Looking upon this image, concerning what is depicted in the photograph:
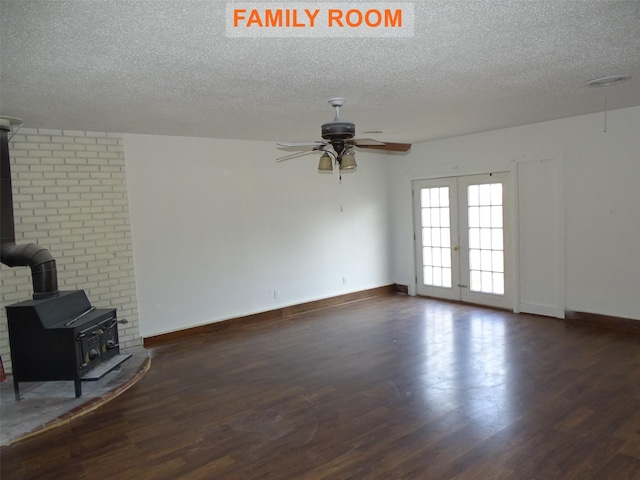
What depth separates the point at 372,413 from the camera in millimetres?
3367

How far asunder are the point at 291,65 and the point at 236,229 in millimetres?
3387

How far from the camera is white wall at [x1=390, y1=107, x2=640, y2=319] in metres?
4.98

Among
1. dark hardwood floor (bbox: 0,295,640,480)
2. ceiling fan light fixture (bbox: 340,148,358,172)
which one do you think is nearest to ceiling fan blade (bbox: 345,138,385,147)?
ceiling fan light fixture (bbox: 340,148,358,172)

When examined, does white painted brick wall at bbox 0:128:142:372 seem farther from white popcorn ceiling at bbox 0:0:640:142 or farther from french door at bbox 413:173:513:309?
french door at bbox 413:173:513:309

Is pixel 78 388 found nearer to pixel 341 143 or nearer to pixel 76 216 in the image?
pixel 76 216

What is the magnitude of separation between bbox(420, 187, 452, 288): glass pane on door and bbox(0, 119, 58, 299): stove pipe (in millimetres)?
5532

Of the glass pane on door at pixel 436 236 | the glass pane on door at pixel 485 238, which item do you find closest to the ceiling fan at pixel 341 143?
the glass pane on door at pixel 485 238

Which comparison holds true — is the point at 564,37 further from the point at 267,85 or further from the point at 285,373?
the point at 285,373

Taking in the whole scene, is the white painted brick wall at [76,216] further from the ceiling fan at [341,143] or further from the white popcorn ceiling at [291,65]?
the ceiling fan at [341,143]

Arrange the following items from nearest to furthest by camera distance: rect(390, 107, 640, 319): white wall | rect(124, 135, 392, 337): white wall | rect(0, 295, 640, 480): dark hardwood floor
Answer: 1. rect(0, 295, 640, 480): dark hardwood floor
2. rect(390, 107, 640, 319): white wall
3. rect(124, 135, 392, 337): white wall

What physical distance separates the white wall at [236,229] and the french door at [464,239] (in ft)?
3.05

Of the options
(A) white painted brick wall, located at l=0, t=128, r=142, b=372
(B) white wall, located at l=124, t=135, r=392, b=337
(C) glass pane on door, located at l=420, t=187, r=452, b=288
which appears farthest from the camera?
(C) glass pane on door, located at l=420, t=187, r=452, b=288

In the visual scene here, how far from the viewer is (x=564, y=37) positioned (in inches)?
104

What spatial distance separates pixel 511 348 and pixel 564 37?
10.6 ft
